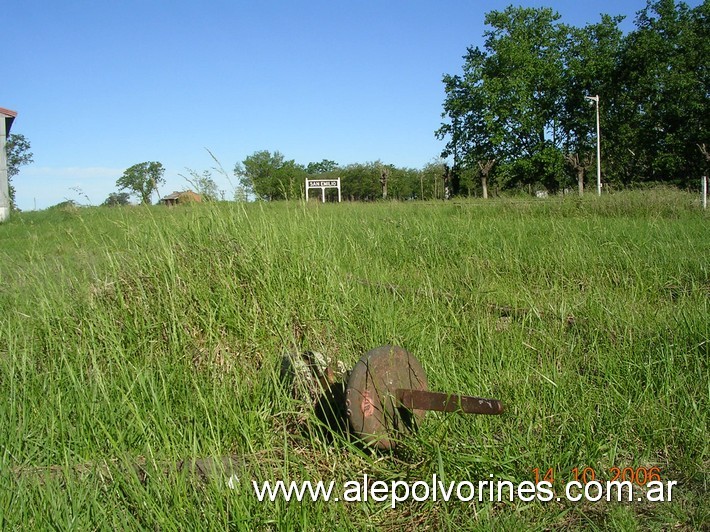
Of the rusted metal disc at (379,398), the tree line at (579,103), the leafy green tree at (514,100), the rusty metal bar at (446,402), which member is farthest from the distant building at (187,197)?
the leafy green tree at (514,100)

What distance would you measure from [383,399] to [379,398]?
0.02 m

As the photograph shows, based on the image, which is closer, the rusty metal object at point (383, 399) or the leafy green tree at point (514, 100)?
the rusty metal object at point (383, 399)

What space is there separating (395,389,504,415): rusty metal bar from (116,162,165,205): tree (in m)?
3.20

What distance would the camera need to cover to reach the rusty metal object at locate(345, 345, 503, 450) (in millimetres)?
Result: 2695

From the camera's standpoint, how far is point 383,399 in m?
2.74

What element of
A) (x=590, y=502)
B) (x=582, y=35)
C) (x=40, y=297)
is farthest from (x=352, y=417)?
(x=582, y=35)

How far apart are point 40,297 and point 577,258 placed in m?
5.33

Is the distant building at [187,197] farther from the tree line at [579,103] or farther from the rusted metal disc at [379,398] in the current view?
the tree line at [579,103]

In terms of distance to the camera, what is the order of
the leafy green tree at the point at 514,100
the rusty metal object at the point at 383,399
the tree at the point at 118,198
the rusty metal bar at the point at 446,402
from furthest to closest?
the leafy green tree at the point at 514,100
the tree at the point at 118,198
the rusty metal object at the point at 383,399
the rusty metal bar at the point at 446,402

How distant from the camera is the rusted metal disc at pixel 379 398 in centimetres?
270

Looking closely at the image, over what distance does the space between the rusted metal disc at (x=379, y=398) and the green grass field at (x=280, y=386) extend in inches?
4.2
